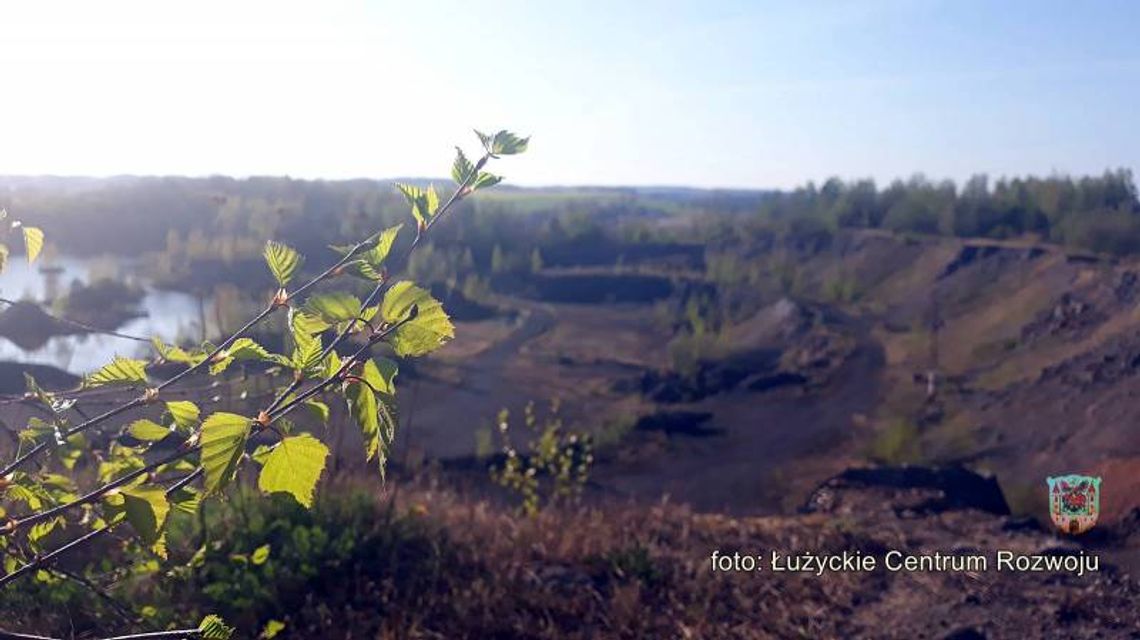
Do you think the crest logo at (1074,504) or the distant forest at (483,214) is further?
the distant forest at (483,214)

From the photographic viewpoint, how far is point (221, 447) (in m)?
1.49

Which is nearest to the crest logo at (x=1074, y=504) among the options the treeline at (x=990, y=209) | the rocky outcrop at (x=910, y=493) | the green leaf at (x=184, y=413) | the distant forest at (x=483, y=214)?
the rocky outcrop at (x=910, y=493)

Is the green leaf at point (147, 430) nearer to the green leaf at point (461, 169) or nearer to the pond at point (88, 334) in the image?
the pond at point (88, 334)

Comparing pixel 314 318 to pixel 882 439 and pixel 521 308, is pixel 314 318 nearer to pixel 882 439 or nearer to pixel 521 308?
pixel 882 439

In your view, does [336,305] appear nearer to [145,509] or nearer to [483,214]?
[145,509]

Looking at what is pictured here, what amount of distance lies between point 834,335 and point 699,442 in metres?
12.3

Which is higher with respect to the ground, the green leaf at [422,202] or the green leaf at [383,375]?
the green leaf at [422,202]

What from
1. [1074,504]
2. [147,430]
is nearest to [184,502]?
[147,430]

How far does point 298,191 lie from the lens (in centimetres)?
1375

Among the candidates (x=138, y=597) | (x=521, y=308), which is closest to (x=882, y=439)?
(x=138, y=597)

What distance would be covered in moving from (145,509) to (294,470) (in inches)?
10.2

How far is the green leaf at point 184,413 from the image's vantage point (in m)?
1.68

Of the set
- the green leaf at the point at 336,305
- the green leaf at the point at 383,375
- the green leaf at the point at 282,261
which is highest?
the green leaf at the point at 282,261

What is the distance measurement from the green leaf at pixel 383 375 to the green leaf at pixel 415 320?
0.08 m
